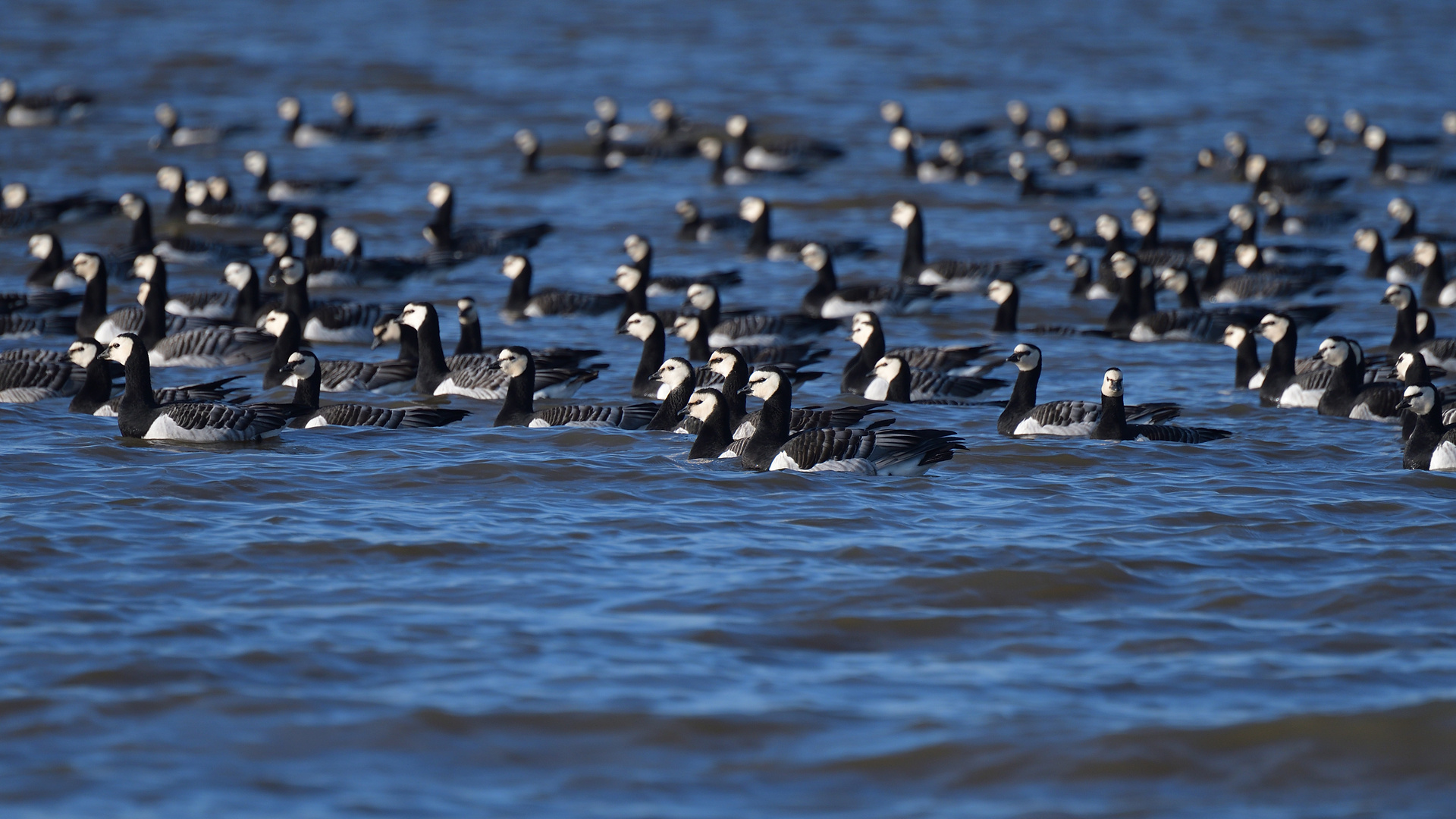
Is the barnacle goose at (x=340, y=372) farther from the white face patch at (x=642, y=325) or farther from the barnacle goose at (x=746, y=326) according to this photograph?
the barnacle goose at (x=746, y=326)

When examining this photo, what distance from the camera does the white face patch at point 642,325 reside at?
53.0 ft

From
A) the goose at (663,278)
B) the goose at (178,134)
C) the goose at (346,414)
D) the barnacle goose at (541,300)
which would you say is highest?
the goose at (178,134)

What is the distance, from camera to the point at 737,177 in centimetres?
3272

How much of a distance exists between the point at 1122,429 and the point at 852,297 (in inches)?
294

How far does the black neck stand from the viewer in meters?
23.5

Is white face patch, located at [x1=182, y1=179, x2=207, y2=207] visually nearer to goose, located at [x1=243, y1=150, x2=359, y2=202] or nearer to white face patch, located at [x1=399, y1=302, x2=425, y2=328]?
goose, located at [x1=243, y1=150, x2=359, y2=202]

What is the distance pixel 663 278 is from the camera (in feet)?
71.3

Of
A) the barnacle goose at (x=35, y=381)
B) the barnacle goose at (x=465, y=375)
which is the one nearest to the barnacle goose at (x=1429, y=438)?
the barnacle goose at (x=465, y=375)

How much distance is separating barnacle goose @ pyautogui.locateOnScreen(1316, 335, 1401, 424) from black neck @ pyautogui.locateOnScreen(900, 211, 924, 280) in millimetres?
8685

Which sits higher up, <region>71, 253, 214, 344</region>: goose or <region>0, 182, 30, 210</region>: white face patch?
<region>0, 182, 30, 210</region>: white face patch

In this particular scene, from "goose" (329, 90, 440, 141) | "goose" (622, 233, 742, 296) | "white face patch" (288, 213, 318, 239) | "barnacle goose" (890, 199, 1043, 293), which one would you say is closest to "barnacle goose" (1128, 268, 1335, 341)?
"barnacle goose" (890, 199, 1043, 293)

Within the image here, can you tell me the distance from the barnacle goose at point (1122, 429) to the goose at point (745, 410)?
1.65 meters

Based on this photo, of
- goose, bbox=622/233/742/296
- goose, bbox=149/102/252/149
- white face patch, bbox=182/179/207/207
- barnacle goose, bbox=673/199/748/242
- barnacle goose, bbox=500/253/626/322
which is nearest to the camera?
barnacle goose, bbox=500/253/626/322

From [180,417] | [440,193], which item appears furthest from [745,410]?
[440,193]
